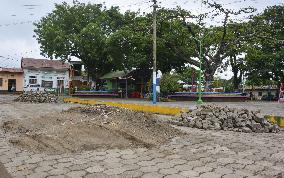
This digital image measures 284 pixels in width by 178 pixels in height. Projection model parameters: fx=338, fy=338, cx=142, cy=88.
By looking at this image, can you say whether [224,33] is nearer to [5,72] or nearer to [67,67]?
[67,67]

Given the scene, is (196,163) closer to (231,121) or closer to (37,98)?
(231,121)

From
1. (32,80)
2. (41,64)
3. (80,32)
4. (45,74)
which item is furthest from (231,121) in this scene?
(41,64)

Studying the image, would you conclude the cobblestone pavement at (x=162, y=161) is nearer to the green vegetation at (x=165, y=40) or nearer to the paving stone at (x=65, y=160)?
the paving stone at (x=65, y=160)

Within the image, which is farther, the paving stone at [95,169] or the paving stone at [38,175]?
the paving stone at [95,169]

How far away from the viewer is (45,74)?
4797cm

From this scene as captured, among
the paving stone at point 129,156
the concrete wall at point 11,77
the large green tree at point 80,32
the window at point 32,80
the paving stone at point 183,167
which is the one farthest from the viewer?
the concrete wall at point 11,77

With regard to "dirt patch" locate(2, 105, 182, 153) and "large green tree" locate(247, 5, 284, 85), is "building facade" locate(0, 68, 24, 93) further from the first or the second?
"dirt patch" locate(2, 105, 182, 153)

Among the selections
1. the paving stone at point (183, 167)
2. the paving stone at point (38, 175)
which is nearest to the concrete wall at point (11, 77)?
→ the paving stone at point (38, 175)

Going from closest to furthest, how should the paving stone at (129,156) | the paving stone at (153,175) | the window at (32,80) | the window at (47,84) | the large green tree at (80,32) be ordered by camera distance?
the paving stone at (153,175) → the paving stone at (129,156) → the large green tree at (80,32) → the window at (32,80) → the window at (47,84)

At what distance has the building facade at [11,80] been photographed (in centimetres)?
4759

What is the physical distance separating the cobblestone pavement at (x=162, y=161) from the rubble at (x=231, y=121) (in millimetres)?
2385

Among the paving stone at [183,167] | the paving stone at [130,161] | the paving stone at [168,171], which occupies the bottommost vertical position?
the paving stone at [168,171]

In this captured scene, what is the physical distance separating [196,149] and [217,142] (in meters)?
0.95

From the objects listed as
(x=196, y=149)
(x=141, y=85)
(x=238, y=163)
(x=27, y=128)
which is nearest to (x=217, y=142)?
(x=196, y=149)
